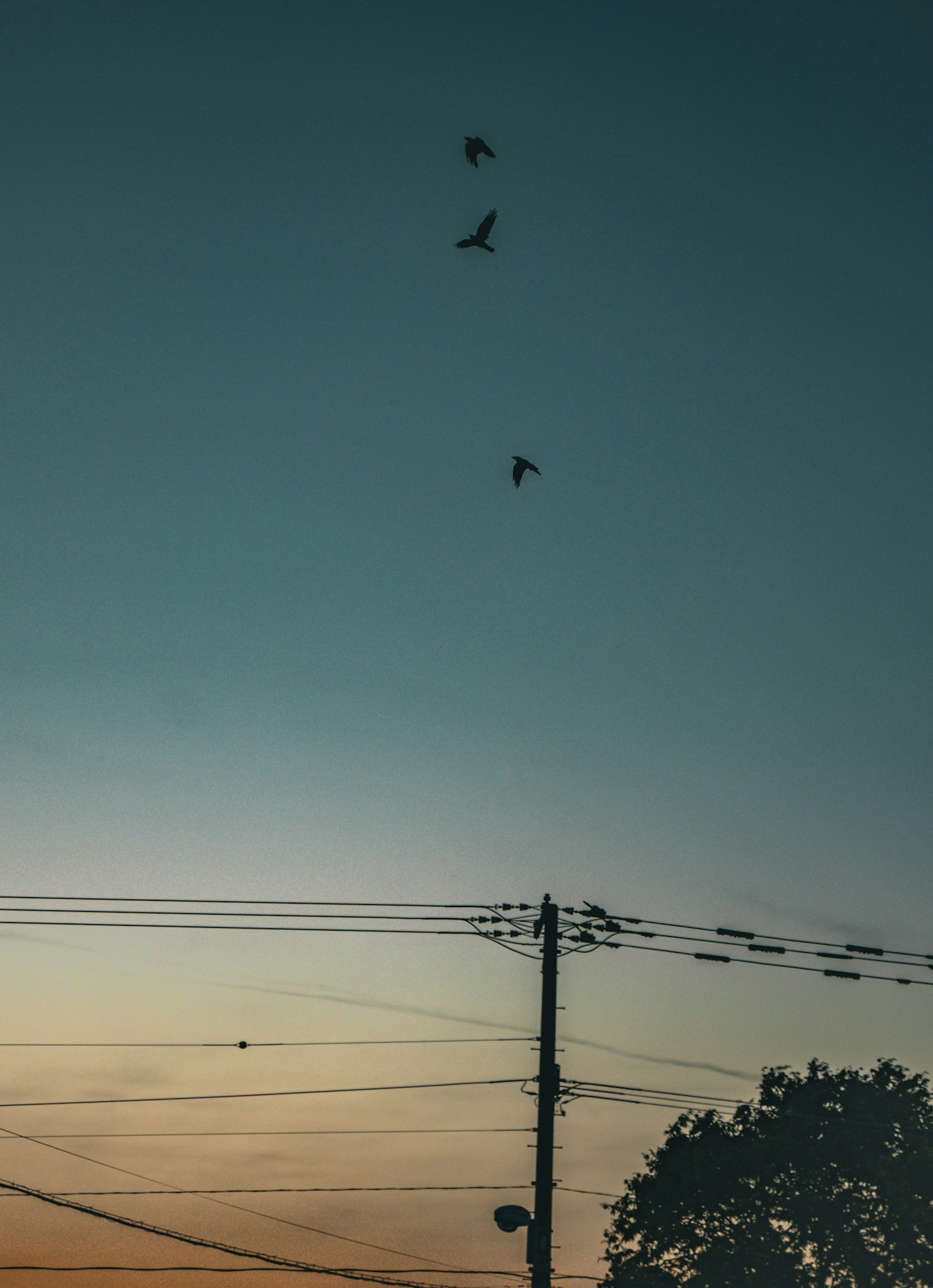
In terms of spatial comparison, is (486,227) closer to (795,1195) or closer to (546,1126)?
(546,1126)

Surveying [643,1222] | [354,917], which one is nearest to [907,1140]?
[643,1222]

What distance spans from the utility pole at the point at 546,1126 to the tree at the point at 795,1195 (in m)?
23.5

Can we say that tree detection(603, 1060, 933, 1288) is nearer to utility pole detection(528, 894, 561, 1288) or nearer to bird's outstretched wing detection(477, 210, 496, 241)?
utility pole detection(528, 894, 561, 1288)

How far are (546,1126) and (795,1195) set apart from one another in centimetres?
2757

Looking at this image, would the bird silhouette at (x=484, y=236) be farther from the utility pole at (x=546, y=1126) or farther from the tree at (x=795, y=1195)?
the tree at (x=795, y=1195)

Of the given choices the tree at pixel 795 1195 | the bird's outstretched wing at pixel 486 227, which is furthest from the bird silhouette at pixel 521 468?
the tree at pixel 795 1195

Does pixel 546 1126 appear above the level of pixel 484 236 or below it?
below

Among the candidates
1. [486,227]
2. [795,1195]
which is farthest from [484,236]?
[795,1195]

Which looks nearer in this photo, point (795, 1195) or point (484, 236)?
point (484, 236)

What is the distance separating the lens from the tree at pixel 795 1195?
4309 cm

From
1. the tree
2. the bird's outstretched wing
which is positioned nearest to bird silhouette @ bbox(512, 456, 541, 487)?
the bird's outstretched wing

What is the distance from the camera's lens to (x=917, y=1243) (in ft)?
141

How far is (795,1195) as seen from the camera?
44594mm

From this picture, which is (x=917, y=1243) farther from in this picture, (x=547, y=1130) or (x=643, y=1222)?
(x=547, y=1130)
